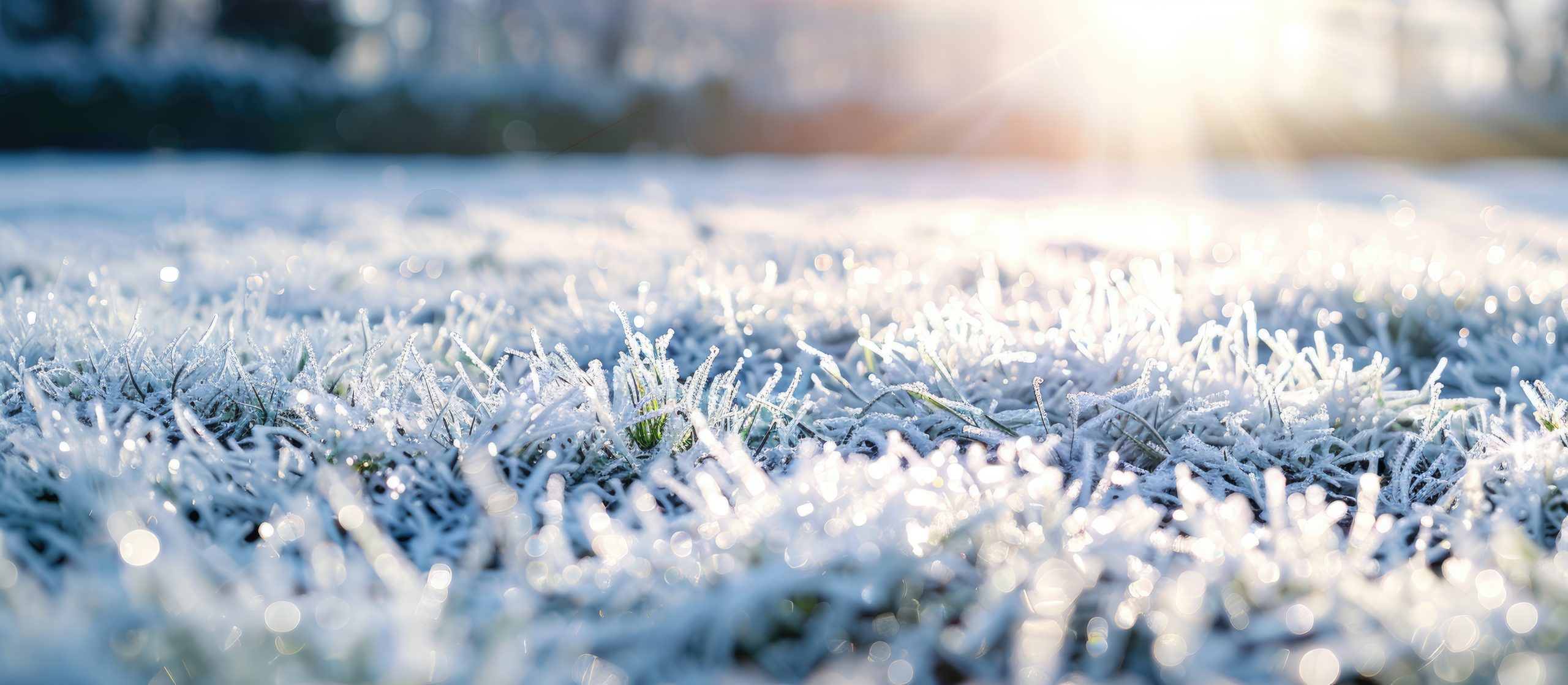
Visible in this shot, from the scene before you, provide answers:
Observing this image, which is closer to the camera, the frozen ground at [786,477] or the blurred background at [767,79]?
the frozen ground at [786,477]

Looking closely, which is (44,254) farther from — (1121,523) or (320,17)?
(320,17)

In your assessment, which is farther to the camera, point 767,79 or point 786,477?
point 767,79

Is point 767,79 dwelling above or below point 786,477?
below

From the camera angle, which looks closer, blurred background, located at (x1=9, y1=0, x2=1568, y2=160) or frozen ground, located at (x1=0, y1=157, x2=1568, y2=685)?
frozen ground, located at (x1=0, y1=157, x2=1568, y2=685)

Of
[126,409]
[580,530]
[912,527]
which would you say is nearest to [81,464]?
[126,409]

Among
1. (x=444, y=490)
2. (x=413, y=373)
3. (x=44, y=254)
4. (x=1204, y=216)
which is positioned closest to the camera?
(x=444, y=490)
